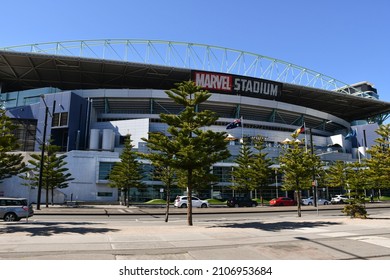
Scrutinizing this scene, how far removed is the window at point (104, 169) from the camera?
49656 mm

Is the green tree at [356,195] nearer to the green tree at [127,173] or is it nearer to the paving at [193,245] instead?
the paving at [193,245]

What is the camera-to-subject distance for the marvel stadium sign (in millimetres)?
68675

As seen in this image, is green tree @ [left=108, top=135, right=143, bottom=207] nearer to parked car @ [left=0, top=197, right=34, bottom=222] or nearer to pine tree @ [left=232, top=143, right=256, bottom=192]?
pine tree @ [left=232, top=143, right=256, bottom=192]

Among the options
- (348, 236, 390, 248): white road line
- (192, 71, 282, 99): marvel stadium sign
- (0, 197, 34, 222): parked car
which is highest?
(192, 71, 282, 99): marvel stadium sign

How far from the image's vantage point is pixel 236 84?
71875mm

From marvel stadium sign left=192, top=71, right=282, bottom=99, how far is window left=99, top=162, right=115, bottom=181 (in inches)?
1105

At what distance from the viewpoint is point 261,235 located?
14.8 m

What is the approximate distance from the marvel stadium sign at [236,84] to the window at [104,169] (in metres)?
28.1

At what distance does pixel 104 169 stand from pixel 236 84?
3759 centimetres

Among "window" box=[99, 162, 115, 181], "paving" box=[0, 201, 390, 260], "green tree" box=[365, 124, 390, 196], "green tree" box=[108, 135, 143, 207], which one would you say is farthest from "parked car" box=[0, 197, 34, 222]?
"green tree" box=[365, 124, 390, 196]

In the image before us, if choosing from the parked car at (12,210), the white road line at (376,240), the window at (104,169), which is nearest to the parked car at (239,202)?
the window at (104,169)
